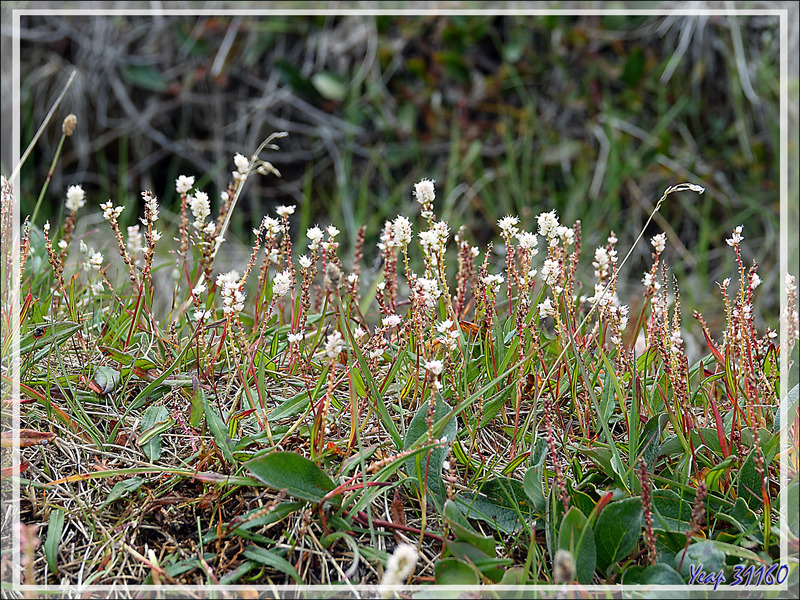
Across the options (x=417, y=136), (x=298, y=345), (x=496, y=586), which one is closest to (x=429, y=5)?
(x=417, y=136)

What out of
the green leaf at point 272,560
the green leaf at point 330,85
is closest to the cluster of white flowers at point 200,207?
the green leaf at point 272,560

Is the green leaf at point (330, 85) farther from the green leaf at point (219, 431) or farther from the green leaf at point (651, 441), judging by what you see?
the green leaf at point (651, 441)

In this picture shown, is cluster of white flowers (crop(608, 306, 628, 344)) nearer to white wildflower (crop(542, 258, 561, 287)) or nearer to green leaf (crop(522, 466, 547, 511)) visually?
white wildflower (crop(542, 258, 561, 287))

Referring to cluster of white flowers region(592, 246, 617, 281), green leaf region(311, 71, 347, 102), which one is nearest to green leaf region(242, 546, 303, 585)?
cluster of white flowers region(592, 246, 617, 281)

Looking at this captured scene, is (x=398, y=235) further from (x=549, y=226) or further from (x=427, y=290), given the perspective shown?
(x=549, y=226)

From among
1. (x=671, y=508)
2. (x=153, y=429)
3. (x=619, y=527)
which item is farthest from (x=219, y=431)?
(x=671, y=508)
